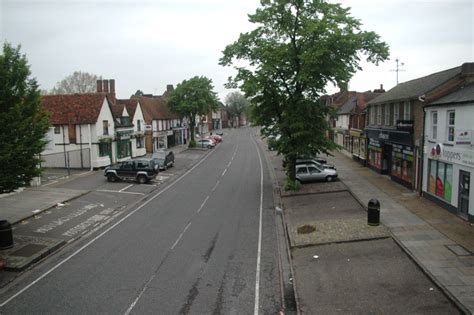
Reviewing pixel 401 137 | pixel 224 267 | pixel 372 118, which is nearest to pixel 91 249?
pixel 224 267

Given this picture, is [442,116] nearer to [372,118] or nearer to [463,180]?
[463,180]

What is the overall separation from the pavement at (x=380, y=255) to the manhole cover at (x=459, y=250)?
0.11ft

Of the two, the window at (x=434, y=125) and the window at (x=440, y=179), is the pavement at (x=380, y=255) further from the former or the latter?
the window at (x=434, y=125)

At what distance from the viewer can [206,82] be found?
6456 centimetres

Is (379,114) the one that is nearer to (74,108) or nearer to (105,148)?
(105,148)

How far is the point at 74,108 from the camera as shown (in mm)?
41125

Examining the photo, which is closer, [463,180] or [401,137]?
[463,180]

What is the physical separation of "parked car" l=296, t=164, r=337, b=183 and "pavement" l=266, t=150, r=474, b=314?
5.23 meters

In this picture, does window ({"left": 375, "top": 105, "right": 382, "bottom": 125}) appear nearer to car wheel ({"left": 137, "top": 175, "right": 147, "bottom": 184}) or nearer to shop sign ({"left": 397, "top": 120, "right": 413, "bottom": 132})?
shop sign ({"left": 397, "top": 120, "right": 413, "bottom": 132})

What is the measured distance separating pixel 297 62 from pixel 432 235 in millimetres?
15049

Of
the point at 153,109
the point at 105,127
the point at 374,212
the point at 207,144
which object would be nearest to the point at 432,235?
the point at 374,212

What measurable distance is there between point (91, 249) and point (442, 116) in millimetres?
18707

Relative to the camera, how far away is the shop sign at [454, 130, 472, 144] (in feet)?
61.5

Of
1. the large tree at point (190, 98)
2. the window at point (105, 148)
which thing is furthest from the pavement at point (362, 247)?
the large tree at point (190, 98)
